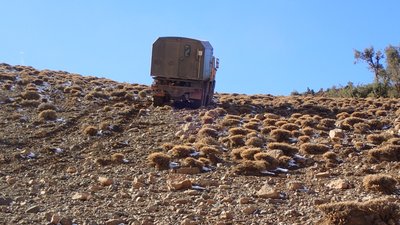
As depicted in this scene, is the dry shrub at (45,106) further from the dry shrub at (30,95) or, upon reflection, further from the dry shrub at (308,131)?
the dry shrub at (308,131)

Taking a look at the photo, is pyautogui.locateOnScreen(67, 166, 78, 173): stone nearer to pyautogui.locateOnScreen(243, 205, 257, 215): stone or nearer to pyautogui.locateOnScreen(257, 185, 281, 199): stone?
pyautogui.locateOnScreen(257, 185, 281, 199): stone

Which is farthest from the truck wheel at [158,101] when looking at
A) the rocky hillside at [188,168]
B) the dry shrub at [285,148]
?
the dry shrub at [285,148]

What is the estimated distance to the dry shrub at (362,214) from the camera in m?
8.50

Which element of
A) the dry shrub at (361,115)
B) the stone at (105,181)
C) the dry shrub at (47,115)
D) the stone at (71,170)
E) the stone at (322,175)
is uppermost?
the dry shrub at (361,115)

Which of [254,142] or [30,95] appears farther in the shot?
[30,95]

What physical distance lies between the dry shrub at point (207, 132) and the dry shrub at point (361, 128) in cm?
522

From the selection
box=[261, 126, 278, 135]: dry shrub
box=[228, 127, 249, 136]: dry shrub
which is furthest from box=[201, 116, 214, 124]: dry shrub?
box=[228, 127, 249, 136]: dry shrub

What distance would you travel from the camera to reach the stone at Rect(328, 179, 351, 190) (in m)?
11.8

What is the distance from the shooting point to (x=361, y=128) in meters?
21.6

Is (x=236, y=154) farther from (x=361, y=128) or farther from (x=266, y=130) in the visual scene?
(x=361, y=128)

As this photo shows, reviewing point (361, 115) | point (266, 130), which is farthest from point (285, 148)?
point (361, 115)

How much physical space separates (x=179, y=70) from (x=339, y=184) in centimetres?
1862

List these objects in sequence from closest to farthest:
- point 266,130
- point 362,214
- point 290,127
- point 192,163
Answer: point 362,214 < point 192,163 < point 266,130 < point 290,127

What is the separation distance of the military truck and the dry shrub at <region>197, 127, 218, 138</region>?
9464 mm
